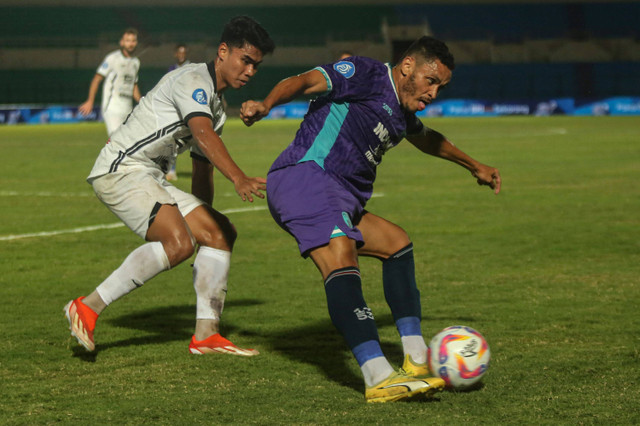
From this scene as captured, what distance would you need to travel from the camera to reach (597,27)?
178ft

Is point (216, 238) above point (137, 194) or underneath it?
underneath

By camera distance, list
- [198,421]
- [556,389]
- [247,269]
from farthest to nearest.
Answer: [247,269] → [556,389] → [198,421]

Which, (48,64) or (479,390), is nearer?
(479,390)

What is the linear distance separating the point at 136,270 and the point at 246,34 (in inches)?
54.7

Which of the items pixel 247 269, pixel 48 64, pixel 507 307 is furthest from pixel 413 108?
pixel 48 64

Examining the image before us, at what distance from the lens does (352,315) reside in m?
3.99

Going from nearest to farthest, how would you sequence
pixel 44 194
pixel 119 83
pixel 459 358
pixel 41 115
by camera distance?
pixel 459 358 → pixel 44 194 → pixel 119 83 → pixel 41 115

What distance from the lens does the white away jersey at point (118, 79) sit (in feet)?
47.2

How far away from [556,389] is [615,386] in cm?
28

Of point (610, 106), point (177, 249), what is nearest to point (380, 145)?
point (177, 249)

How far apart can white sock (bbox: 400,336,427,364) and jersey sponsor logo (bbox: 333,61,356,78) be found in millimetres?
1291

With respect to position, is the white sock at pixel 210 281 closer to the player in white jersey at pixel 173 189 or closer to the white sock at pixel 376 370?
the player in white jersey at pixel 173 189

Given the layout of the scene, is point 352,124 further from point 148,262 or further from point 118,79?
point 118,79

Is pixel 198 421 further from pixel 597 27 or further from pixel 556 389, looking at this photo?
pixel 597 27
